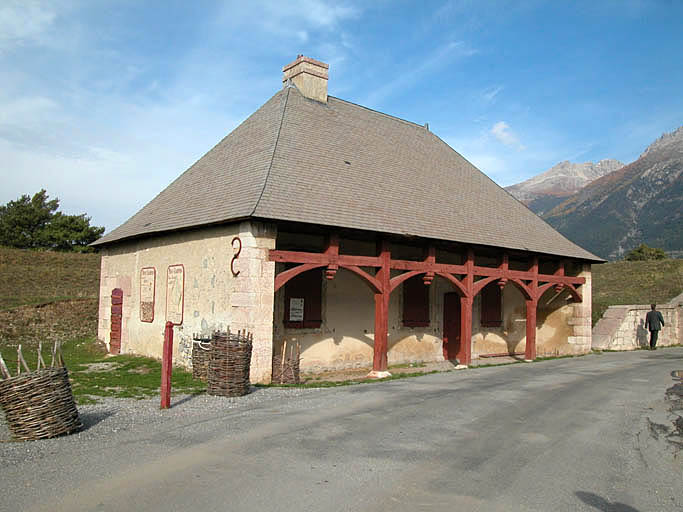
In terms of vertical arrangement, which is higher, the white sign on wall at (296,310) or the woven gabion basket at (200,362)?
the white sign on wall at (296,310)

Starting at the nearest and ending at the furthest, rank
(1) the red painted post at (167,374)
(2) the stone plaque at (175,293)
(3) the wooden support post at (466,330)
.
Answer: (1) the red painted post at (167,374)
(2) the stone plaque at (175,293)
(3) the wooden support post at (466,330)

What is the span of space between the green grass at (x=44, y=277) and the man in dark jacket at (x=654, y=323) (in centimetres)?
2024

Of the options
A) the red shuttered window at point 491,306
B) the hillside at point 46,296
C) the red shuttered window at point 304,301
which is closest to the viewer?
the red shuttered window at point 304,301

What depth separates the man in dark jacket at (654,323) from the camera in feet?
67.3

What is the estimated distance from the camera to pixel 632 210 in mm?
116875

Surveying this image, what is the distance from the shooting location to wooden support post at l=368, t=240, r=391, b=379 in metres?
12.9

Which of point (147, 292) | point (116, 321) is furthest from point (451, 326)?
point (116, 321)

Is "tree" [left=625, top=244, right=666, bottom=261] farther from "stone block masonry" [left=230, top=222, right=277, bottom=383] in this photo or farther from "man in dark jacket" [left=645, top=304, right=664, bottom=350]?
"stone block masonry" [left=230, top=222, right=277, bottom=383]

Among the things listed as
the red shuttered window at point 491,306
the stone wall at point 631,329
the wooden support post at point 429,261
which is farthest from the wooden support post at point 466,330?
the stone wall at point 631,329

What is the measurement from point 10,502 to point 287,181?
8.68 m

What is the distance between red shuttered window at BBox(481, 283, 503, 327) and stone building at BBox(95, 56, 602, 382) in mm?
61

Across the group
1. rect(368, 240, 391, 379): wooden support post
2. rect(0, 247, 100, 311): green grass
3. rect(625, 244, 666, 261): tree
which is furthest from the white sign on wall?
rect(625, 244, 666, 261): tree

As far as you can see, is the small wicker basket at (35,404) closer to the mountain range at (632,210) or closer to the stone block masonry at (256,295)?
the stone block masonry at (256,295)

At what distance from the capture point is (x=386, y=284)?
13.0 metres
